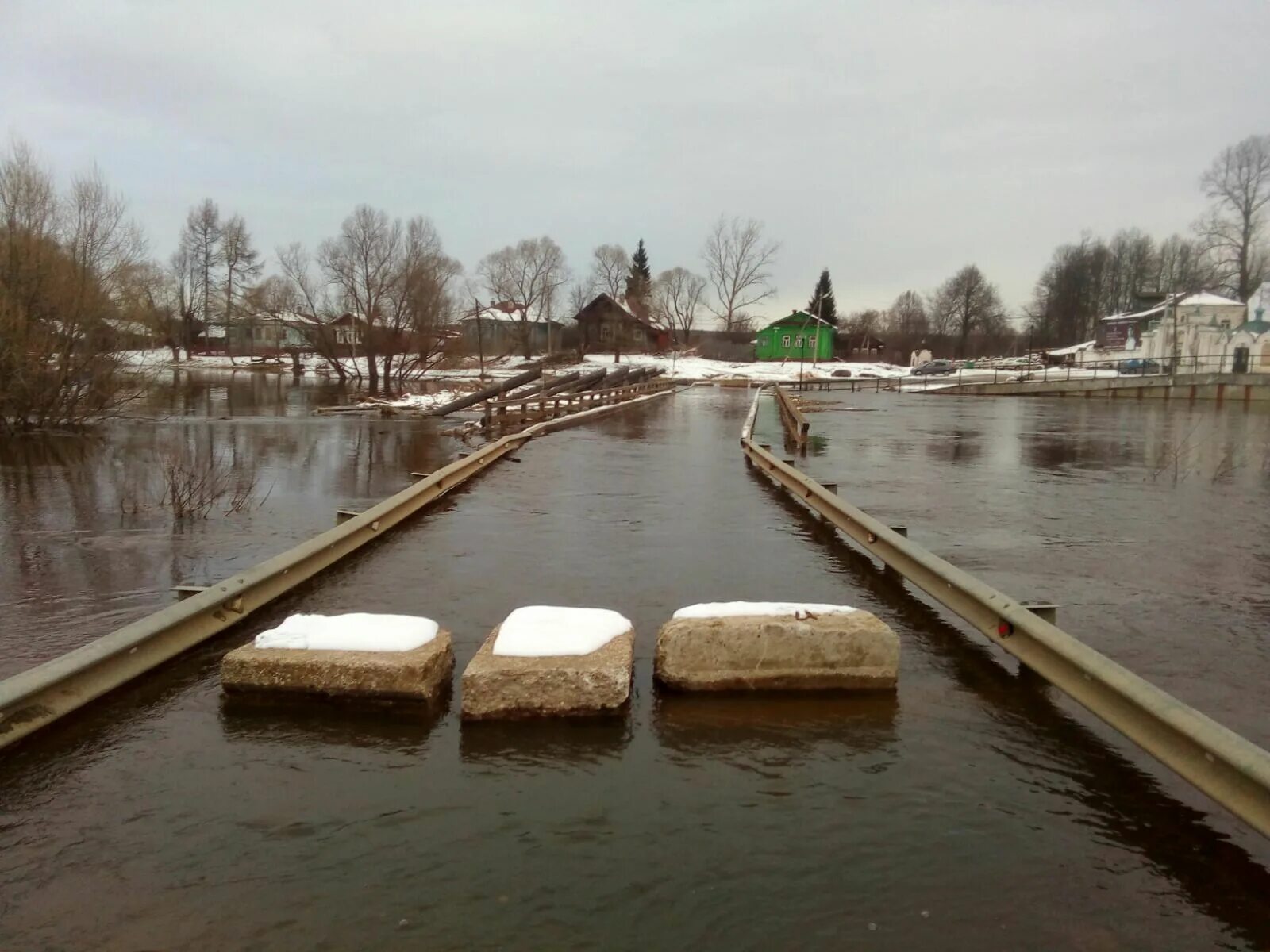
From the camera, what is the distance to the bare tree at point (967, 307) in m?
118

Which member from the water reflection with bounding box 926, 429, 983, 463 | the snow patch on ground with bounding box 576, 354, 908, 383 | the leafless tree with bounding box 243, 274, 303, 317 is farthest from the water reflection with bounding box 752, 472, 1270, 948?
the snow patch on ground with bounding box 576, 354, 908, 383

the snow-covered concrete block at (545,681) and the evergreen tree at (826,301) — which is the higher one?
the evergreen tree at (826,301)

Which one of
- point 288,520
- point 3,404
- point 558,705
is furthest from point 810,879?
point 3,404

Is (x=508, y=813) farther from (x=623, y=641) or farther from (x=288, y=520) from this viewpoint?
(x=288, y=520)

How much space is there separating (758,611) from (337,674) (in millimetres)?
2261

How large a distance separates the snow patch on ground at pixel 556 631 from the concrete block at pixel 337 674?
0.42 metres

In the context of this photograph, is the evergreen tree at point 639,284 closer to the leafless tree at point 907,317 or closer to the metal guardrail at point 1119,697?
the leafless tree at point 907,317

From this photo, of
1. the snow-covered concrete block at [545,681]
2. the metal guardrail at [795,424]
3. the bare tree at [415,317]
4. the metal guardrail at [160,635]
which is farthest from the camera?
the bare tree at [415,317]

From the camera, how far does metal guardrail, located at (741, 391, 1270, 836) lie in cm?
310

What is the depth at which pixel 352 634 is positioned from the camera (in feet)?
15.3

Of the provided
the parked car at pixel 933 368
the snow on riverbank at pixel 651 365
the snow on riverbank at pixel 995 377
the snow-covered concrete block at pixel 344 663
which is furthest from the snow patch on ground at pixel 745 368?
the snow-covered concrete block at pixel 344 663

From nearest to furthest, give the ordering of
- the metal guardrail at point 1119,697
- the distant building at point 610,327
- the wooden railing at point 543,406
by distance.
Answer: the metal guardrail at point 1119,697 → the wooden railing at point 543,406 → the distant building at point 610,327

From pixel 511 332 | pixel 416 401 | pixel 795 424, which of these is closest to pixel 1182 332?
pixel 511 332

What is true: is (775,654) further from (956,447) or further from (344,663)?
(956,447)
